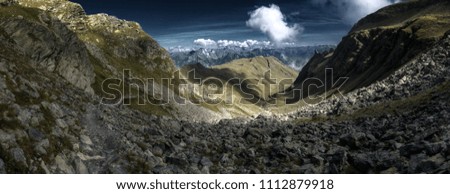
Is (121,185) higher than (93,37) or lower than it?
lower

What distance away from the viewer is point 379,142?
1522 inches

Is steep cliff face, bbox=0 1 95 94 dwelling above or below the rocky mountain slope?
above

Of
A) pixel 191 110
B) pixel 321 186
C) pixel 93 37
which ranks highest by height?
pixel 93 37

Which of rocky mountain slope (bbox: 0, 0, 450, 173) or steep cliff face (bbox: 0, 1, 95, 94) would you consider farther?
steep cliff face (bbox: 0, 1, 95, 94)

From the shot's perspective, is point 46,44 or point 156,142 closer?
point 156,142

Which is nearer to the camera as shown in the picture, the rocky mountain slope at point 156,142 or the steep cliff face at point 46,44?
the rocky mountain slope at point 156,142

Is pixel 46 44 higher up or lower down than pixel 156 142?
higher up

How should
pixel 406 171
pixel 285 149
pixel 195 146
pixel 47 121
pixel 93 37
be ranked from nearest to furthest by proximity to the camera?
pixel 406 171, pixel 47 121, pixel 285 149, pixel 195 146, pixel 93 37

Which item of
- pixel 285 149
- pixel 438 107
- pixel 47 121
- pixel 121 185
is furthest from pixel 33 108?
pixel 438 107

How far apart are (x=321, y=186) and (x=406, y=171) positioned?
6965mm

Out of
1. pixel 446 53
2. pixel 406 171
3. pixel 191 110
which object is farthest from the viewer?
pixel 191 110

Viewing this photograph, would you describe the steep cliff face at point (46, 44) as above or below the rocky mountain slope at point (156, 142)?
above

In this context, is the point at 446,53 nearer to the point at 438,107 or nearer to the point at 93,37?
the point at 438,107

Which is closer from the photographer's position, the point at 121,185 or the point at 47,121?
the point at 121,185
